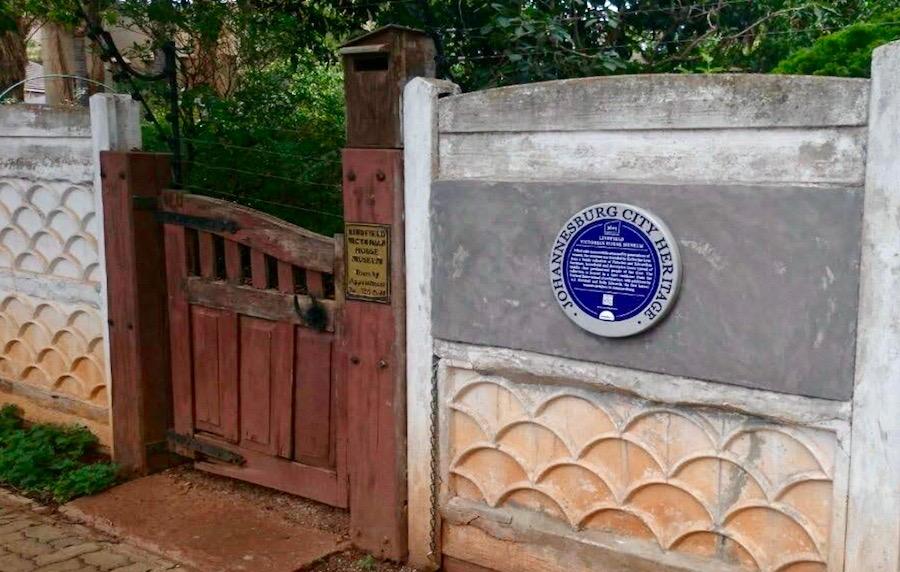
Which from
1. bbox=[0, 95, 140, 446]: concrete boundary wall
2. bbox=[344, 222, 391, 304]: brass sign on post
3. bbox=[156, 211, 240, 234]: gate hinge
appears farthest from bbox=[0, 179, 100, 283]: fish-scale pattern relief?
bbox=[344, 222, 391, 304]: brass sign on post

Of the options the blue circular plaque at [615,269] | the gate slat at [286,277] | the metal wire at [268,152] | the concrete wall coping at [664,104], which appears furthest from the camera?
the metal wire at [268,152]

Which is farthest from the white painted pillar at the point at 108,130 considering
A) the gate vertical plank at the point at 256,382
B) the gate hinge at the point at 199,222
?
the gate vertical plank at the point at 256,382

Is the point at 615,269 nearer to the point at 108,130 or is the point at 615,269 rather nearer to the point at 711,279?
the point at 711,279

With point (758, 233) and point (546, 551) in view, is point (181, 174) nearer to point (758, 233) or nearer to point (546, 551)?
point (546, 551)

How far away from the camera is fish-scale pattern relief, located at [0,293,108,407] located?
573 centimetres

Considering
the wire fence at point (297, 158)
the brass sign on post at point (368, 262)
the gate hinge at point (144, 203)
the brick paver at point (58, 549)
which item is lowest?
the brick paver at point (58, 549)

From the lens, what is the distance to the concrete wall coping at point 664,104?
301 centimetres

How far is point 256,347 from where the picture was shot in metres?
4.95

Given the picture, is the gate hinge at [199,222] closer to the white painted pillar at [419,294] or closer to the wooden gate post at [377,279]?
the wooden gate post at [377,279]

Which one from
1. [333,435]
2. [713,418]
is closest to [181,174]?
[333,435]

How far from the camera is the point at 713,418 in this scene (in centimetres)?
334

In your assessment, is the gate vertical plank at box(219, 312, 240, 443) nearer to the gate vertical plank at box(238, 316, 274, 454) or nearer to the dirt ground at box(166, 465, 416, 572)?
the gate vertical plank at box(238, 316, 274, 454)

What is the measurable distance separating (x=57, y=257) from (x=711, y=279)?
4156 millimetres

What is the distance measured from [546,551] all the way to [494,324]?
3.08ft
